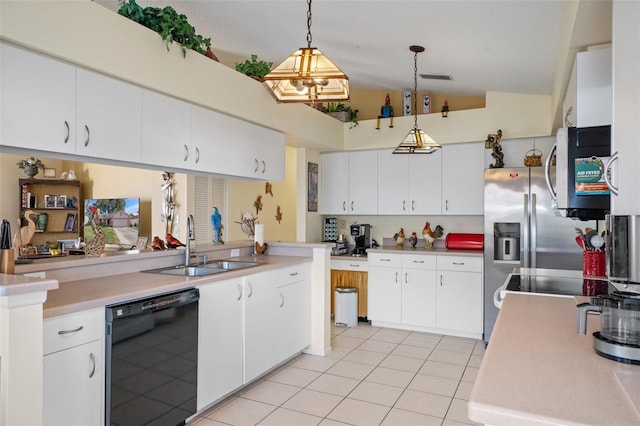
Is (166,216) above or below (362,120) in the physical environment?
below

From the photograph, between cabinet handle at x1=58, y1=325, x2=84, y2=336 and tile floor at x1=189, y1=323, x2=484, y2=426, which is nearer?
cabinet handle at x1=58, y1=325, x2=84, y2=336

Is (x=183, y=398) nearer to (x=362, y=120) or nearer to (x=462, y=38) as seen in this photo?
(x=462, y=38)

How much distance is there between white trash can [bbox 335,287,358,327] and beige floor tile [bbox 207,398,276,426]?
2.24m

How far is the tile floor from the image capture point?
2801 mm

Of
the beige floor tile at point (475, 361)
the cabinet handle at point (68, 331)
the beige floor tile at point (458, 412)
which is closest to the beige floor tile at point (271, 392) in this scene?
the beige floor tile at point (458, 412)

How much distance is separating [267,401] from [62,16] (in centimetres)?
270

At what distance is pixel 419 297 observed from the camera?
4887 mm

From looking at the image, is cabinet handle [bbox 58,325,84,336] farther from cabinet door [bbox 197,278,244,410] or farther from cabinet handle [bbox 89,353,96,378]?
cabinet door [bbox 197,278,244,410]

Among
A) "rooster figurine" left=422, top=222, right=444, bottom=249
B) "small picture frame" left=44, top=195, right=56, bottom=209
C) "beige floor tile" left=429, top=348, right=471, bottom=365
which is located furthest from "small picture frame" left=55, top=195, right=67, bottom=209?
"beige floor tile" left=429, top=348, right=471, bottom=365

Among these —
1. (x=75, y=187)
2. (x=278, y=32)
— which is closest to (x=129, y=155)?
(x=278, y=32)

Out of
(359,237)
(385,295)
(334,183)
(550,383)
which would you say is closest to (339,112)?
(334,183)

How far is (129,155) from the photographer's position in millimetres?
2689

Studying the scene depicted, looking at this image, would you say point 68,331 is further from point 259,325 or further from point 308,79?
point 308,79

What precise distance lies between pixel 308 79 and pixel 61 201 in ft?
20.3
